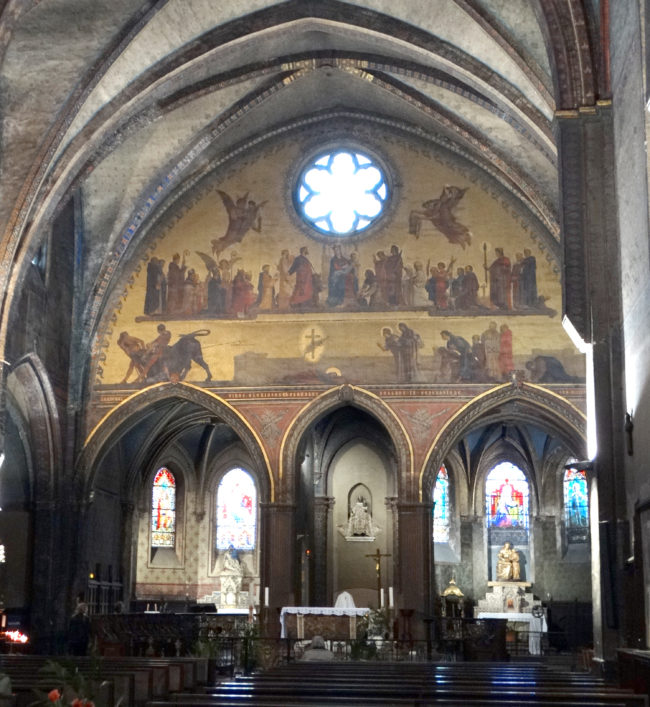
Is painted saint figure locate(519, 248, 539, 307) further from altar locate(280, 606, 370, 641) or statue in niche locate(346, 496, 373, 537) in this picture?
statue in niche locate(346, 496, 373, 537)

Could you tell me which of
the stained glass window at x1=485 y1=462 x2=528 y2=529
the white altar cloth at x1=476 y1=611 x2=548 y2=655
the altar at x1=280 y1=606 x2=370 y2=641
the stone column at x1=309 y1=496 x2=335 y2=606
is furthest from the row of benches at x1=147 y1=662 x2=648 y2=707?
the stained glass window at x1=485 y1=462 x2=528 y2=529

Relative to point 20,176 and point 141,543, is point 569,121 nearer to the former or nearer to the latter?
point 20,176

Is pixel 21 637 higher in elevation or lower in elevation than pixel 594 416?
lower

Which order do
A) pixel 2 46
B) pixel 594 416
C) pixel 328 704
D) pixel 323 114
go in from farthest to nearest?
pixel 323 114 < pixel 2 46 < pixel 594 416 < pixel 328 704

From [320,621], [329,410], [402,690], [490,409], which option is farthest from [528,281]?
[402,690]

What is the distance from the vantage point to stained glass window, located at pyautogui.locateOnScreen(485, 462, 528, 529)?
35.9m

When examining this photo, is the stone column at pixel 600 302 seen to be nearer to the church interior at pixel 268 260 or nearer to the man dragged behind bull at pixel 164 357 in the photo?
the church interior at pixel 268 260

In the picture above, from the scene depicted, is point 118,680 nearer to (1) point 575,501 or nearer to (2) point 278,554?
(2) point 278,554

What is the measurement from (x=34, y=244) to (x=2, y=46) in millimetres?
5341

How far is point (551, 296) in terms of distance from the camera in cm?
2692

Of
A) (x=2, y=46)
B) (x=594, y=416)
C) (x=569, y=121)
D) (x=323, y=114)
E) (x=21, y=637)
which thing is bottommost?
(x=21, y=637)

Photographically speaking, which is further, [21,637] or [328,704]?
[21,637]

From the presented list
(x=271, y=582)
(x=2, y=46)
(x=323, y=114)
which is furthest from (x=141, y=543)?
(x=2, y=46)

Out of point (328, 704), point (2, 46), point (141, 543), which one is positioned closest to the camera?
point (328, 704)
